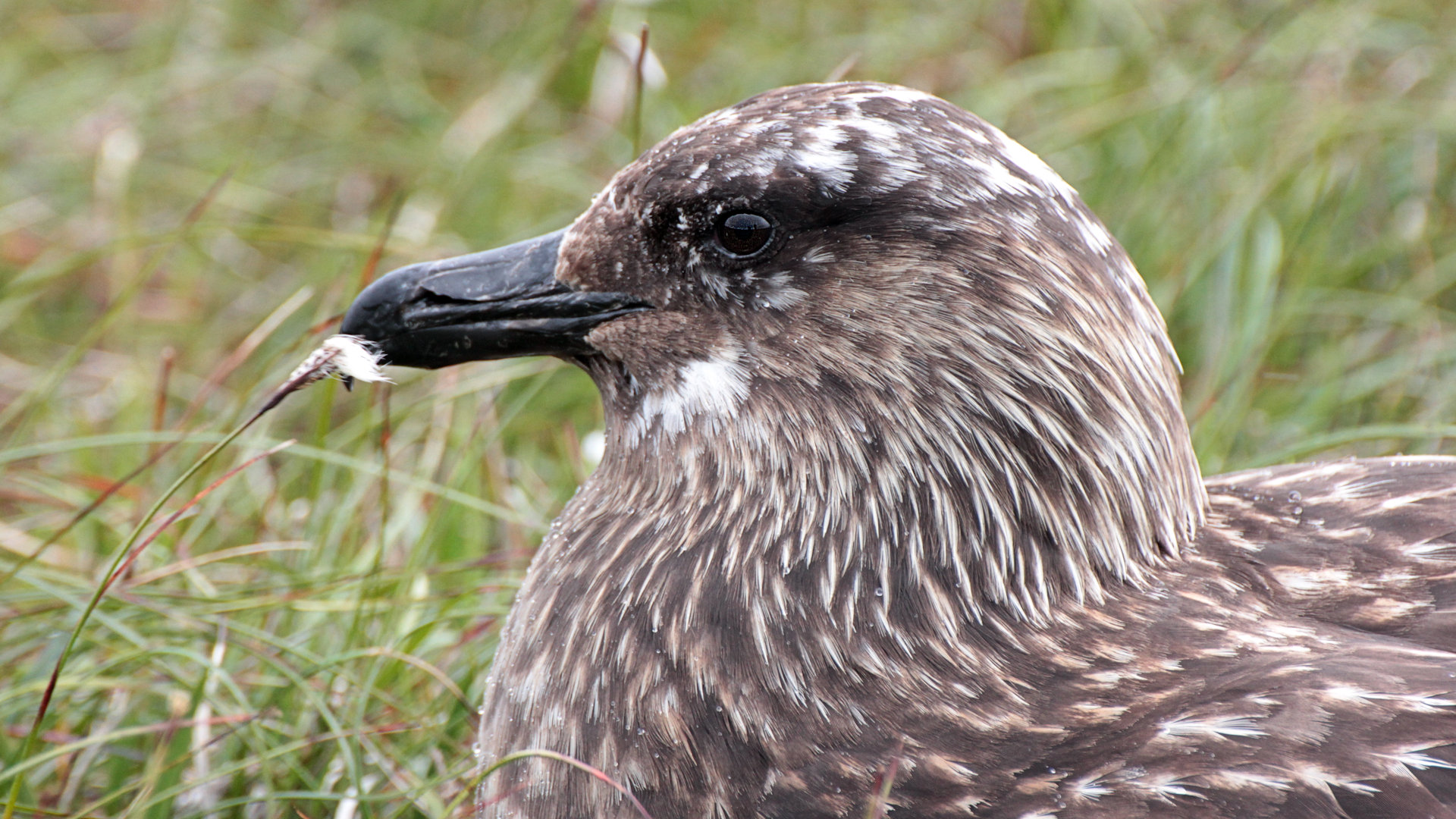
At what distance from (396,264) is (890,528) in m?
2.49

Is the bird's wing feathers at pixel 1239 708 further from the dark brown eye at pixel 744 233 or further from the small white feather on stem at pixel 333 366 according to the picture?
the small white feather on stem at pixel 333 366

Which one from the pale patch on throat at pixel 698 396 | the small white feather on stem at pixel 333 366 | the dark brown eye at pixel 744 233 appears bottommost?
the pale patch on throat at pixel 698 396

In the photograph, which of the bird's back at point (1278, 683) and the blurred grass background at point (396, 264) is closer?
the bird's back at point (1278, 683)

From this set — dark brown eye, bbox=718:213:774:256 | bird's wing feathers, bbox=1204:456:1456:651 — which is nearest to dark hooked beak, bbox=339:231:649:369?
dark brown eye, bbox=718:213:774:256

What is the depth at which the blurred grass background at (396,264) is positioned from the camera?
8.41 ft

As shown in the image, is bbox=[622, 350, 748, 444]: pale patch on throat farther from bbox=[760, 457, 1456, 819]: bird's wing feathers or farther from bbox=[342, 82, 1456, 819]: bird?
bbox=[760, 457, 1456, 819]: bird's wing feathers

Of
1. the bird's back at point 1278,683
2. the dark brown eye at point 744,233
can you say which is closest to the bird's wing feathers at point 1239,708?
the bird's back at point 1278,683

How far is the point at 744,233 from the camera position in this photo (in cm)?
199

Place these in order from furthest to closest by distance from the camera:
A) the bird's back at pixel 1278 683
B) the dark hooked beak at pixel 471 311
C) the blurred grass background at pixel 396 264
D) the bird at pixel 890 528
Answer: the blurred grass background at pixel 396 264 → the dark hooked beak at pixel 471 311 → the bird at pixel 890 528 → the bird's back at pixel 1278 683

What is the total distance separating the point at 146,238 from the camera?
10.2ft

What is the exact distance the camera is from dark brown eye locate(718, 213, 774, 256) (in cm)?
198

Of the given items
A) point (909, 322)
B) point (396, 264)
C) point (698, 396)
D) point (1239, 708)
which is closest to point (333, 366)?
point (698, 396)

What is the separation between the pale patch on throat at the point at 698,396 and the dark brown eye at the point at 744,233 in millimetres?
145

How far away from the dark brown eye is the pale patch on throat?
0.48 feet
